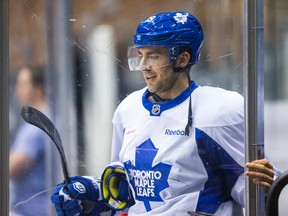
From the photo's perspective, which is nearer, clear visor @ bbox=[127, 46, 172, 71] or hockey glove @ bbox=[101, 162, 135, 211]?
clear visor @ bbox=[127, 46, 172, 71]

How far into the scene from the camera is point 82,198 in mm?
4340

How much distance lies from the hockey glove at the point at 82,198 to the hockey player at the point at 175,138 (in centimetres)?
12

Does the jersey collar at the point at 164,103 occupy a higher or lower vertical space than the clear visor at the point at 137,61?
lower

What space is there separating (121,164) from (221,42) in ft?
2.95

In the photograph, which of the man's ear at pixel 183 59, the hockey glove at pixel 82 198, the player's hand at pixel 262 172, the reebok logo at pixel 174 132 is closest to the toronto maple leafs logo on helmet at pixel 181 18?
the man's ear at pixel 183 59

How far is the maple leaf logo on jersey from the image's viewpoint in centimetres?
388

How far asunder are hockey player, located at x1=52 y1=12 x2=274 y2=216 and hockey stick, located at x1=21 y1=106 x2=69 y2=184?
374mm

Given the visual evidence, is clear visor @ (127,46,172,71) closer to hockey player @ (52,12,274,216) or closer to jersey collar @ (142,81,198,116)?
hockey player @ (52,12,274,216)

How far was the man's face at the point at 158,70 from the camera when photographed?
3.89 meters

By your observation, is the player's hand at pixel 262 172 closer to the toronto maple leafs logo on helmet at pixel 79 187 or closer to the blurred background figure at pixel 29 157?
the toronto maple leafs logo on helmet at pixel 79 187

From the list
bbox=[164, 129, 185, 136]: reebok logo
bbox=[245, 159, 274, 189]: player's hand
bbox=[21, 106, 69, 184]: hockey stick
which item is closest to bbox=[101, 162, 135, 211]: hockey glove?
bbox=[21, 106, 69, 184]: hockey stick

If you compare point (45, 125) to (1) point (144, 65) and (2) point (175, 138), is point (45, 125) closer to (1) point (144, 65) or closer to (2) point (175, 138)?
(1) point (144, 65)

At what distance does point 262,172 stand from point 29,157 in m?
1.82

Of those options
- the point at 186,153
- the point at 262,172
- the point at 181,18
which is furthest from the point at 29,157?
the point at 262,172
